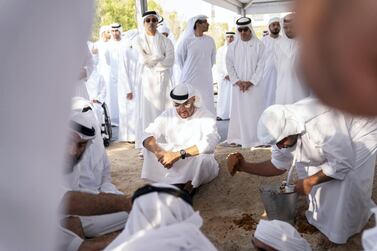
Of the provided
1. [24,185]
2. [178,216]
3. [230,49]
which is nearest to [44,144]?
[24,185]

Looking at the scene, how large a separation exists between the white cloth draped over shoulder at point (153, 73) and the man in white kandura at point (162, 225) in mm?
4230

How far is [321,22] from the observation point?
0.43 m

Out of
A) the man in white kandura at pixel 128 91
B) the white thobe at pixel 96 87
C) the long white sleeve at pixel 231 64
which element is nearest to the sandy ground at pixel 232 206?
the long white sleeve at pixel 231 64

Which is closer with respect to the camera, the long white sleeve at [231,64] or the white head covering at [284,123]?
the white head covering at [284,123]

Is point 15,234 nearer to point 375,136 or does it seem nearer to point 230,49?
point 375,136

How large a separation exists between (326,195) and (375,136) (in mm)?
553

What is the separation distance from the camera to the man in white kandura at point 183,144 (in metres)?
3.90

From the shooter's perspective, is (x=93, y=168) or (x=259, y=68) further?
(x=259, y=68)

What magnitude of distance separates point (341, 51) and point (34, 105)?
44 centimetres

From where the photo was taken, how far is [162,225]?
1.44 m

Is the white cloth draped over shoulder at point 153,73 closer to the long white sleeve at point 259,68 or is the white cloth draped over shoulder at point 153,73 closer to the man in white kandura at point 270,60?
the long white sleeve at point 259,68

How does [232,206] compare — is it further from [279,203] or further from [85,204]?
[85,204]

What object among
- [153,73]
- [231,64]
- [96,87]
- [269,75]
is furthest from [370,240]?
[96,87]

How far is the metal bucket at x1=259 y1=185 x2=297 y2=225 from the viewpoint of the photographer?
3.09m
